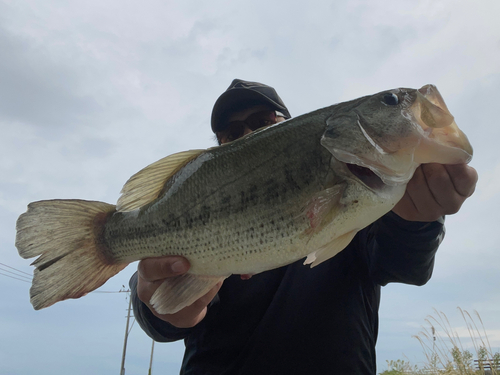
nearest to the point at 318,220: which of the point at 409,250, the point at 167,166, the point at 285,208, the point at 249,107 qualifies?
the point at 285,208

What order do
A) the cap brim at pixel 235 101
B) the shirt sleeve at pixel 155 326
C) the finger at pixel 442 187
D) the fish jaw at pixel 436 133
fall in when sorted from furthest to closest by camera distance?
the cap brim at pixel 235 101 < the shirt sleeve at pixel 155 326 < the finger at pixel 442 187 < the fish jaw at pixel 436 133

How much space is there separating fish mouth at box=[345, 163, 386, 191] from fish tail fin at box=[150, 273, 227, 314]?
0.89 m

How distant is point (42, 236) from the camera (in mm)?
1837

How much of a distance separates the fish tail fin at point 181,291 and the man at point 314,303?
7 centimetres

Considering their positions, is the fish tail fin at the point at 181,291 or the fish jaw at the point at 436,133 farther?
the fish tail fin at the point at 181,291

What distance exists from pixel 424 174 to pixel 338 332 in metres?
1.21

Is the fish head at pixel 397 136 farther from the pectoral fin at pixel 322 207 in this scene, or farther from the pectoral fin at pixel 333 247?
the pectoral fin at pixel 333 247

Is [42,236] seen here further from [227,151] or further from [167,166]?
[227,151]

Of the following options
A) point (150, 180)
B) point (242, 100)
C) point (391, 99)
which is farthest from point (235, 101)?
point (391, 99)

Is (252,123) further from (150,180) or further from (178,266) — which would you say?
(178,266)

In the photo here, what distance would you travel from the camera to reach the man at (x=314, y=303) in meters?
1.79

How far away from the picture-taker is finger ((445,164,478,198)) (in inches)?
61.7

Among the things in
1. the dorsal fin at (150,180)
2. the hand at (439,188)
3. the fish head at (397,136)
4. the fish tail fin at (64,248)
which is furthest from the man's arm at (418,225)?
the fish tail fin at (64,248)

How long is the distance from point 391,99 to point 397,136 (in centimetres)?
23
